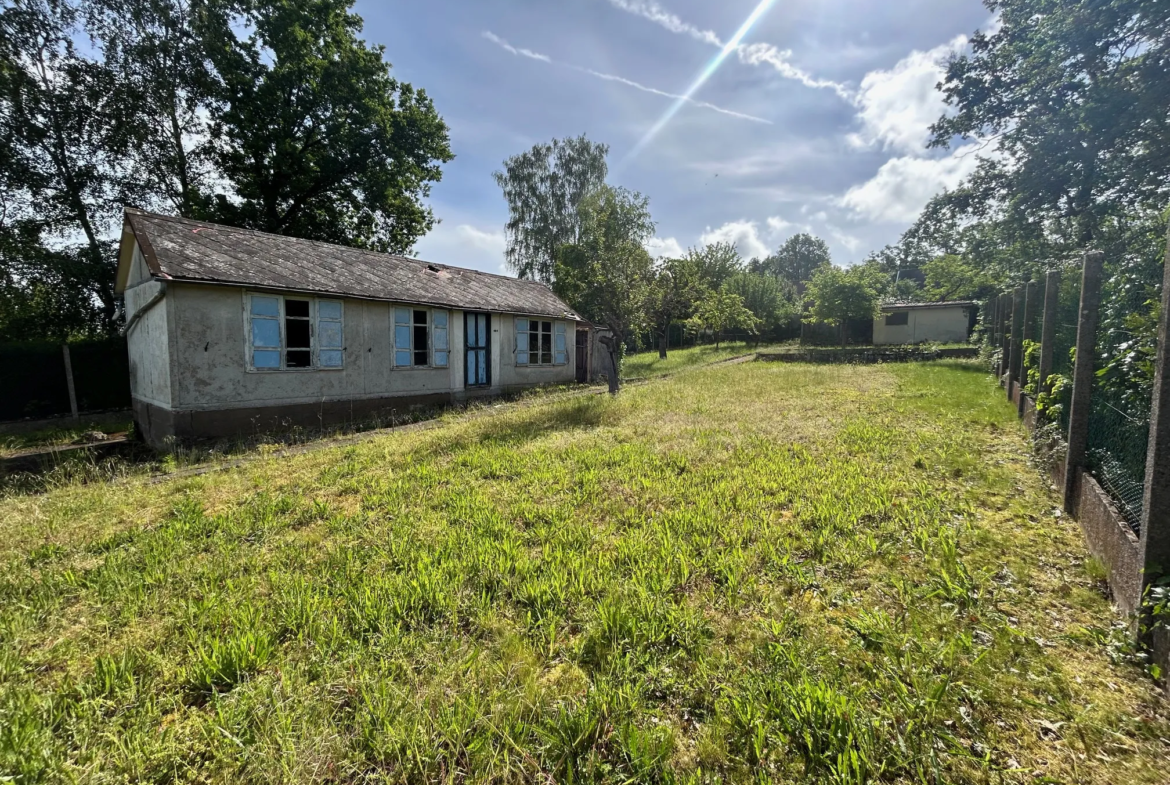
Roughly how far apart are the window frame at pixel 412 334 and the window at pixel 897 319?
3130 centimetres

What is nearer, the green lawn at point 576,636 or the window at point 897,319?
the green lawn at point 576,636

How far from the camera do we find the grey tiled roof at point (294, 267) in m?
9.07

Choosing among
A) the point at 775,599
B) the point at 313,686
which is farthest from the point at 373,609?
the point at 775,599

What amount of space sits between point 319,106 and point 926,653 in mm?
27193

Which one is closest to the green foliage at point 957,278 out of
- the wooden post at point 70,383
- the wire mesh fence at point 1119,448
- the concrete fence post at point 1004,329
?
the concrete fence post at point 1004,329

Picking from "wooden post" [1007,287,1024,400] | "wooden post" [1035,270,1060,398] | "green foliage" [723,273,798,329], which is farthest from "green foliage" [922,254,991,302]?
"wooden post" [1035,270,1060,398]

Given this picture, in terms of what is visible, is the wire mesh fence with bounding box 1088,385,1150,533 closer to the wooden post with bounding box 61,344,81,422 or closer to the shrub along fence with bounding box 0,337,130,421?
the shrub along fence with bounding box 0,337,130,421

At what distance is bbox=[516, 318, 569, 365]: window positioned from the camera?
1628 cm

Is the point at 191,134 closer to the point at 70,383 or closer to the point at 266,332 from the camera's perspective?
the point at 70,383

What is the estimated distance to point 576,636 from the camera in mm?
2811

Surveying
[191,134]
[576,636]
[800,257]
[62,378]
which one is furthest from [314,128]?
[800,257]

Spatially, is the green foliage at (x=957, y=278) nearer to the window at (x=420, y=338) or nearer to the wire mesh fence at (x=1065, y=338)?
the wire mesh fence at (x=1065, y=338)

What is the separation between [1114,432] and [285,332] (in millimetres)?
12715

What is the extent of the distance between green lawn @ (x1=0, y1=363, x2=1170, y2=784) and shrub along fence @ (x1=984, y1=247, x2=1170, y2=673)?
307mm
